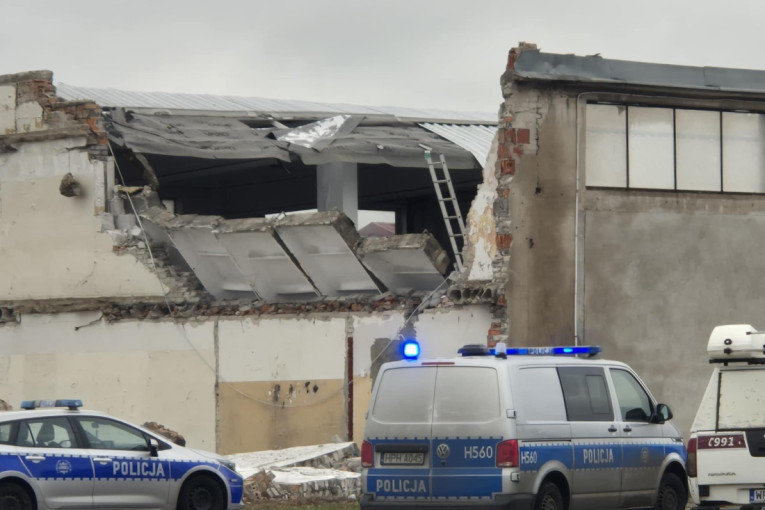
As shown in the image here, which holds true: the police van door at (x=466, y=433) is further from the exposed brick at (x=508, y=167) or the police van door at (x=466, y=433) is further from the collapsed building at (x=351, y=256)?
the exposed brick at (x=508, y=167)

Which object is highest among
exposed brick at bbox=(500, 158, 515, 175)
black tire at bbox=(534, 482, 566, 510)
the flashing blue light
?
exposed brick at bbox=(500, 158, 515, 175)

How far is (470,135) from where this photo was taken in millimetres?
29594

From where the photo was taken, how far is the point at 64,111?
24.5m

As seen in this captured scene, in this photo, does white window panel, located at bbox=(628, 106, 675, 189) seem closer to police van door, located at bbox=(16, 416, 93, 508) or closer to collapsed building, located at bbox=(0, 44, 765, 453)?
collapsed building, located at bbox=(0, 44, 765, 453)

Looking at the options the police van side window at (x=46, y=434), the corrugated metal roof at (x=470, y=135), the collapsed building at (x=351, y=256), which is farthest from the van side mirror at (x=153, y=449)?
the corrugated metal roof at (x=470, y=135)

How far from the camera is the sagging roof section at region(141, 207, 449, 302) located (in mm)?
21781

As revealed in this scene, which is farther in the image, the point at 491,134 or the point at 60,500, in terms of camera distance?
the point at 491,134

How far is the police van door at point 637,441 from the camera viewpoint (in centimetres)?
1477

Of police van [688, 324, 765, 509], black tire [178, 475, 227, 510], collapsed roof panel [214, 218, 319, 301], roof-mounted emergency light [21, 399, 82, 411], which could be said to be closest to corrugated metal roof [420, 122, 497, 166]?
collapsed roof panel [214, 218, 319, 301]

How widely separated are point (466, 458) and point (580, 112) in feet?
27.6

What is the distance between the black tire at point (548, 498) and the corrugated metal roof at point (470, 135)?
12.6m

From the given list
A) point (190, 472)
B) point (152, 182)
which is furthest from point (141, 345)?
point (190, 472)

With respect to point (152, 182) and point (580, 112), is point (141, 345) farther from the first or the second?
point (580, 112)

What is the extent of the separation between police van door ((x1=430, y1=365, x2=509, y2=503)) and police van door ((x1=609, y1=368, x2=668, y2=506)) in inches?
75.5
